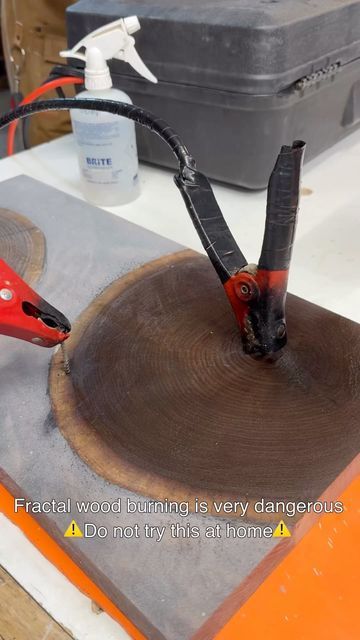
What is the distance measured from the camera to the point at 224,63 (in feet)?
2.40

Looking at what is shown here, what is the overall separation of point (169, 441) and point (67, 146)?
79 cm

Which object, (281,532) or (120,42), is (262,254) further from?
(120,42)

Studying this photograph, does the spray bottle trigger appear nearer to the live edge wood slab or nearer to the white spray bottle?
the white spray bottle

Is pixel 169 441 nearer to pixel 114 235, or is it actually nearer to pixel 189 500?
pixel 189 500

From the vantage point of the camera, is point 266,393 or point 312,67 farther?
point 312,67

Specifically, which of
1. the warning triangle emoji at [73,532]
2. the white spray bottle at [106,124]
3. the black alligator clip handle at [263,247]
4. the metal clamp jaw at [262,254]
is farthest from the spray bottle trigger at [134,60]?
the warning triangle emoji at [73,532]

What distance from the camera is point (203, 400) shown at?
478 mm

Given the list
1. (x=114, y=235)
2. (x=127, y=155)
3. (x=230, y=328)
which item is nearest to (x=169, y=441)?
(x=230, y=328)

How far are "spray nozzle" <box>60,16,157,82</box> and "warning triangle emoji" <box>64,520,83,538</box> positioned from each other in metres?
0.65

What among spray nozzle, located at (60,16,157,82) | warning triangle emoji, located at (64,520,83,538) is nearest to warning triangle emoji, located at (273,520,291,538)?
warning triangle emoji, located at (64,520,83,538)

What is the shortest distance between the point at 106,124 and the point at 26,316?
39 centimetres

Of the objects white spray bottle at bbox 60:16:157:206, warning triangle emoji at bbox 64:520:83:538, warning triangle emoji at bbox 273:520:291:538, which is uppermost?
white spray bottle at bbox 60:16:157:206

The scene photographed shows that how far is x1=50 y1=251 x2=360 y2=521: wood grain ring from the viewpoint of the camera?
42 cm

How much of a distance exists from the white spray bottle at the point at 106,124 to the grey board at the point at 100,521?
0.23 meters
